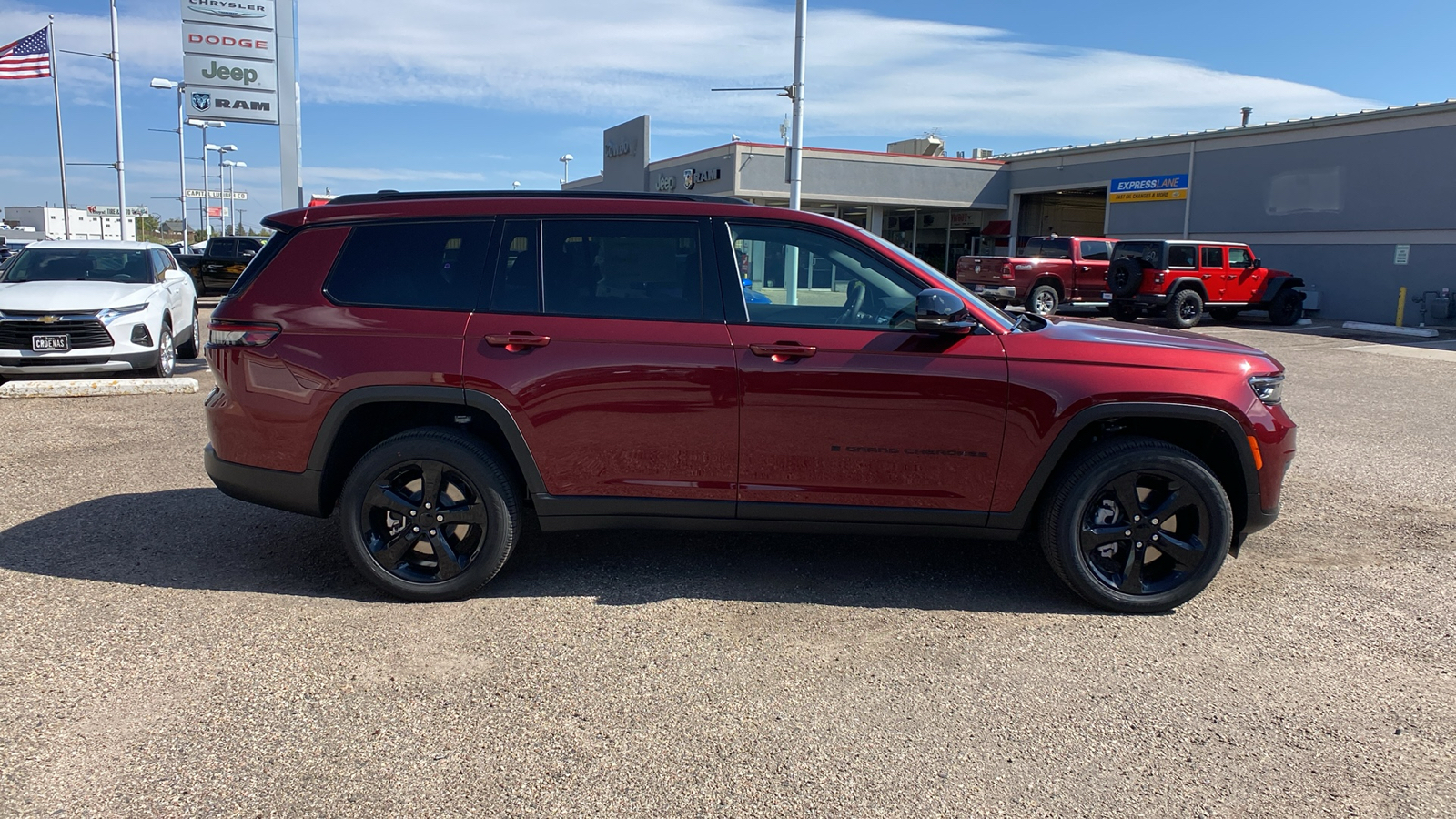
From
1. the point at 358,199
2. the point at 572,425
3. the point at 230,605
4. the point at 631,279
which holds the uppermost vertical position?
the point at 358,199

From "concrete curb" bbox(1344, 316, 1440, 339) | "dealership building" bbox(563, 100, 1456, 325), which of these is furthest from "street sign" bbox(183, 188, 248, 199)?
"concrete curb" bbox(1344, 316, 1440, 339)

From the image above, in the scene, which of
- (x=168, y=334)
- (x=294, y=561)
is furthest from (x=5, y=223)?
(x=294, y=561)

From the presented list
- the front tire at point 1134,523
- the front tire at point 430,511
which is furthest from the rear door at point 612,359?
the front tire at point 1134,523

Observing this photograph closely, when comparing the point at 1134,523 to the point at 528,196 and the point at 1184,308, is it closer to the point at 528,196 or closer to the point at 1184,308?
the point at 528,196

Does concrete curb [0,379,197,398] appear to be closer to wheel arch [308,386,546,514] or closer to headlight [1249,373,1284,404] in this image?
wheel arch [308,386,546,514]

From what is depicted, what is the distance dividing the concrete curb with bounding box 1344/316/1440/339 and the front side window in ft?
72.2

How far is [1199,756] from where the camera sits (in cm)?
312

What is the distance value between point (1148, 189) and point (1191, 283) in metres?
10.4

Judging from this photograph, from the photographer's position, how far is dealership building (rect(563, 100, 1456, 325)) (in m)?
23.5

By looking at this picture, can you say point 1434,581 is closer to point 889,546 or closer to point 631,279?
point 889,546

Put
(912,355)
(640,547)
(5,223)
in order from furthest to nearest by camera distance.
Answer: (5,223) → (640,547) → (912,355)

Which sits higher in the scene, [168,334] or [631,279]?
[631,279]

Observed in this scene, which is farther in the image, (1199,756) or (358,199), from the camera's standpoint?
(358,199)

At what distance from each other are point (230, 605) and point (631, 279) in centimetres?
231
